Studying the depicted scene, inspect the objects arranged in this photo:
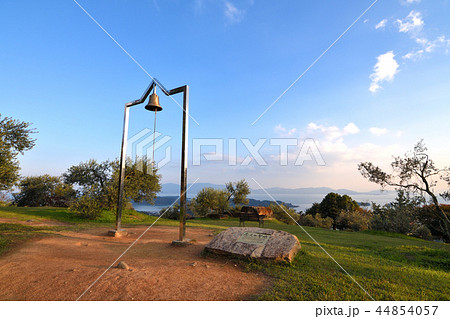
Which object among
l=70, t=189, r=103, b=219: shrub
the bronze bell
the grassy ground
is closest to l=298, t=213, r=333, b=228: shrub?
the grassy ground

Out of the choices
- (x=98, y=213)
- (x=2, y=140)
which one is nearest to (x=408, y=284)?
(x=98, y=213)

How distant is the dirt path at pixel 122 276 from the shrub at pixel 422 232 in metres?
24.9

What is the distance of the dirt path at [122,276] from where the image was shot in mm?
3836

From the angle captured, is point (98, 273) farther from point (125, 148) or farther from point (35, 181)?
point (35, 181)

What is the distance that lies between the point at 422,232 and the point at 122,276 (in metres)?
27.6

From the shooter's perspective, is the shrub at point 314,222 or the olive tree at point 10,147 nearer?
the olive tree at point 10,147

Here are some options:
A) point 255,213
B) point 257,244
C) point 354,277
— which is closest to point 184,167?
point 257,244

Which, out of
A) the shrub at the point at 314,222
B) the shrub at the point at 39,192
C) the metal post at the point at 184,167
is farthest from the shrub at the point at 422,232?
the shrub at the point at 39,192

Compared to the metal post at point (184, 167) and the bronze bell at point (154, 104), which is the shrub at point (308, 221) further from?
the bronze bell at point (154, 104)

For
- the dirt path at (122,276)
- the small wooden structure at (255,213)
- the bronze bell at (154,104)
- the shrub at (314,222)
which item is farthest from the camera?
the shrub at (314,222)

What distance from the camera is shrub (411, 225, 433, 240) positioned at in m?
21.3

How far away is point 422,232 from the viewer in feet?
71.1

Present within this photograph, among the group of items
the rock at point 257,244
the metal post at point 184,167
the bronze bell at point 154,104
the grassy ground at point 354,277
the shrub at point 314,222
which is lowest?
the shrub at point 314,222

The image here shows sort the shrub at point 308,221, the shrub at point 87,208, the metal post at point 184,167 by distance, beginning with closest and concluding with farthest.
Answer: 1. the metal post at point 184,167
2. the shrub at point 87,208
3. the shrub at point 308,221
